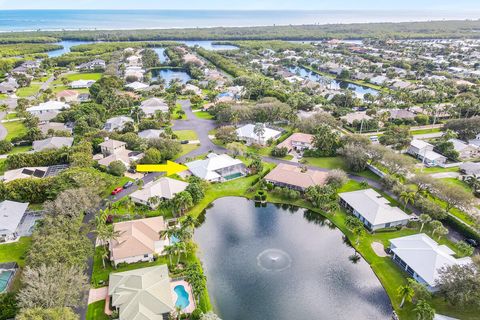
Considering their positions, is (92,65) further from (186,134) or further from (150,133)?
(186,134)

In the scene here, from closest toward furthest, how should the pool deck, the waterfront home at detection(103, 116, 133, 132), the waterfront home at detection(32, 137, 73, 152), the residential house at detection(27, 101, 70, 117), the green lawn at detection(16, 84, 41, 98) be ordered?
1. the pool deck
2. the waterfront home at detection(32, 137, 73, 152)
3. the waterfront home at detection(103, 116, 133, 132)
4. the residential house at detection(27, 101, 70, 117)
5. the green lawn at detection(16, 84, 41, 98)

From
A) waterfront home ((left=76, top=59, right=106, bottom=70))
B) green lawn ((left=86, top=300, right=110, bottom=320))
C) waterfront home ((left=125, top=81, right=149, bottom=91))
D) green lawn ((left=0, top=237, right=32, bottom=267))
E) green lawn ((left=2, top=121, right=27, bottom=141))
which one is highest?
waterfront home ((left=76, top=59, right=106, bottom=70))

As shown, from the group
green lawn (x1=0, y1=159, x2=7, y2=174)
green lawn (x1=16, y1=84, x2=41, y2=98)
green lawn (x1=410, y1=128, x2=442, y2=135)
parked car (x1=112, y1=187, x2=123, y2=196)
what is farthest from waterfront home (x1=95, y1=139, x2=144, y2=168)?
green lawn (x1=410, y1=128, x2=442, y2=135)

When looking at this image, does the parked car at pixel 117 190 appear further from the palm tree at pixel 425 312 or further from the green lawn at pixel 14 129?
the palm tree at pixel 425 312

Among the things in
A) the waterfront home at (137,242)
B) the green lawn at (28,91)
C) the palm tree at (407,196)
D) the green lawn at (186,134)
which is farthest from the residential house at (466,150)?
the green lawn at (28,91)

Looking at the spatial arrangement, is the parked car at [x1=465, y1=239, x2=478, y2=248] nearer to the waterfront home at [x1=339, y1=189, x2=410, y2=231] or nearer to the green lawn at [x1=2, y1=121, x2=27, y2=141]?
the waterfront home at [x1=339, y1=189, x2=410, y2=231]
